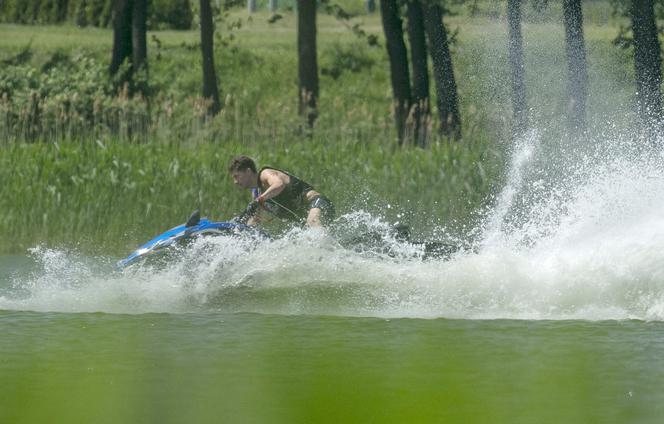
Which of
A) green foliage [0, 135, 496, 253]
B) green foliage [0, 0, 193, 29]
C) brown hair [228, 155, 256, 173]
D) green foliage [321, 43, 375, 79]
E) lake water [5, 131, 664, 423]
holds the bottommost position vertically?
green foliage [321, 43, 375, 79]

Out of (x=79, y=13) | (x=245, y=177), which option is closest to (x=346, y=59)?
(x=79, y=13)

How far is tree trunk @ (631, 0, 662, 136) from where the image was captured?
23.3m

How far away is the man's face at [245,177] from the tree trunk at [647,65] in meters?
10.3

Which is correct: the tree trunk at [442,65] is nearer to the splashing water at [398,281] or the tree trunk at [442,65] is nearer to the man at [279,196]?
the man at [279,196]

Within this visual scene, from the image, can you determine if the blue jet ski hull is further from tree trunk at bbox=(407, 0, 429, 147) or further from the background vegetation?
tree trunk at bbox=(407, 0, 429, 147)

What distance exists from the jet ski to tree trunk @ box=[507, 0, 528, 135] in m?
10.9

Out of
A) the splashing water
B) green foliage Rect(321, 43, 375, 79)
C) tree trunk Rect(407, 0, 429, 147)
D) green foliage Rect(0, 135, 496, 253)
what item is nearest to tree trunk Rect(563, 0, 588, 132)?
green foliage Rect(0, 135, 496, 253)

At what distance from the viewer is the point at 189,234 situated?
543 inches

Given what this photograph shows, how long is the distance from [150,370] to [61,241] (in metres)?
9.43

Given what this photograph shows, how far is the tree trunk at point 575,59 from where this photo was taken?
79.9 ft

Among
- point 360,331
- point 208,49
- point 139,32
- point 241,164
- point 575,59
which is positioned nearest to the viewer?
point 360,331

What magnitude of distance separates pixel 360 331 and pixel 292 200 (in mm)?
2806

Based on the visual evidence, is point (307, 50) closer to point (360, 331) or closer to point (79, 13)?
point (360, 331)

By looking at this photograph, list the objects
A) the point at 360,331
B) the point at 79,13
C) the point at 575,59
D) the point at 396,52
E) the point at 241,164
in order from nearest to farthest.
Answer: the point at 360,331, the point at 241,164, the point at 575,59, the point at 396,52, the point at 79,13
